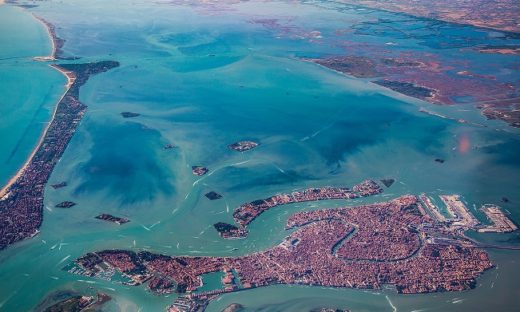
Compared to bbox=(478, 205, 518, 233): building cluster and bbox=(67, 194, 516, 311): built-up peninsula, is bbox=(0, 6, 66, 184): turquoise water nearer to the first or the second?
bbox=(67, 194, 516, 311): built-up peninsula

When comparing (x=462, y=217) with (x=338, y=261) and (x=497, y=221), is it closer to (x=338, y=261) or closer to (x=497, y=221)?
(x=497, y=221)

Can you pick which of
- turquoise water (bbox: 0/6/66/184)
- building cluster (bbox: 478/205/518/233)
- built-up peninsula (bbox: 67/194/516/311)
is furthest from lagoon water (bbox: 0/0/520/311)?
building cluster (bbox: 478/205/518/233)

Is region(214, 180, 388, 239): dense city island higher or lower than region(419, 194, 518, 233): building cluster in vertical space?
lower

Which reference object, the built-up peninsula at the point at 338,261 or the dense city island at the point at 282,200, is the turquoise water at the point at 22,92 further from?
the dense city island at the point at 282,200

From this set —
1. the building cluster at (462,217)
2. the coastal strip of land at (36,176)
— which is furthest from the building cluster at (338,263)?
the coastal strip of land at (36,176)

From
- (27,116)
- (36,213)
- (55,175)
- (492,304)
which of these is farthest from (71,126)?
(492,304)

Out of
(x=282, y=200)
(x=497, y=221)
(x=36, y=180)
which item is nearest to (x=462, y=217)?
(x=497, y=221)
